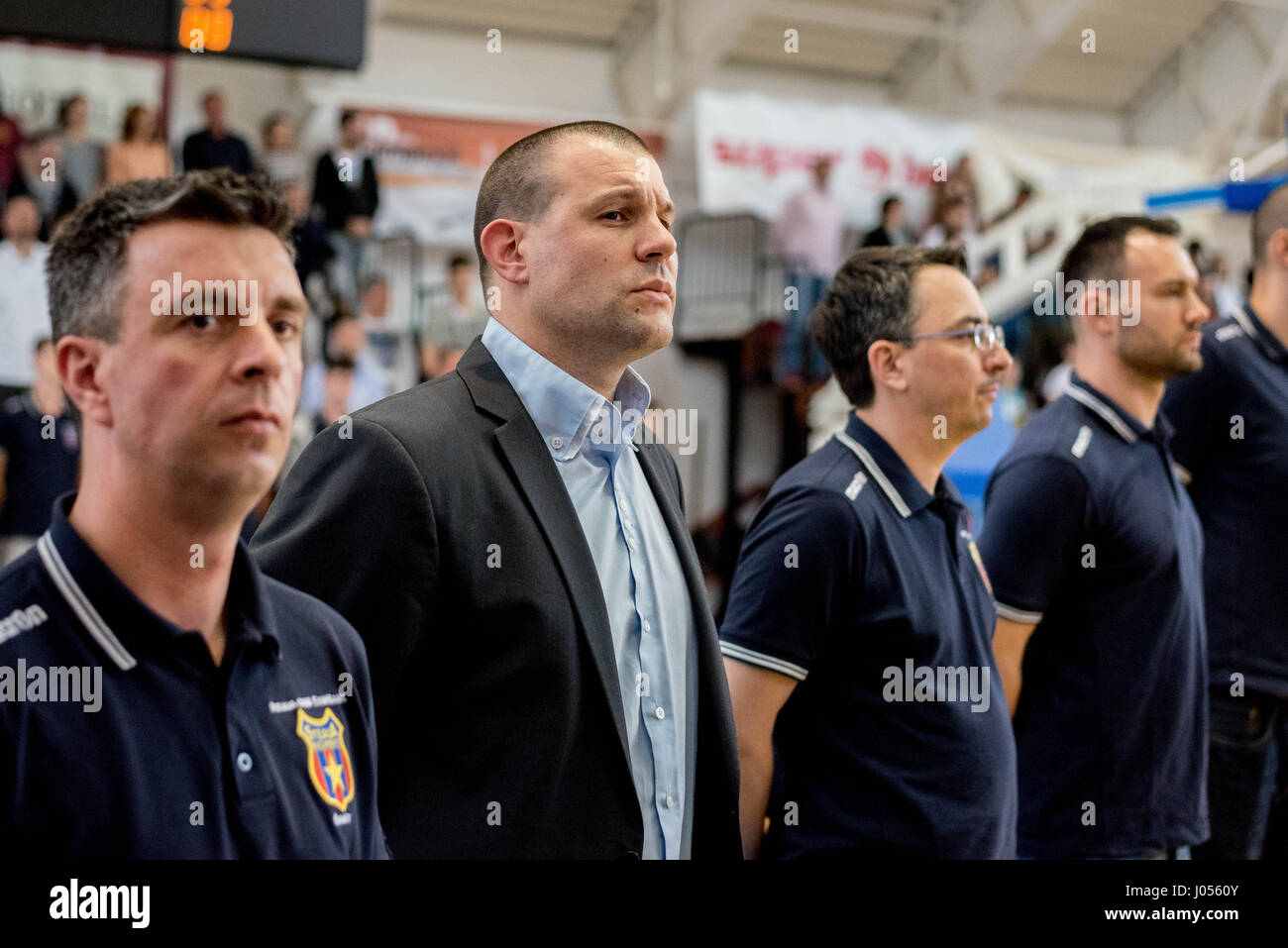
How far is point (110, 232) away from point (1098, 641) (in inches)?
84.7

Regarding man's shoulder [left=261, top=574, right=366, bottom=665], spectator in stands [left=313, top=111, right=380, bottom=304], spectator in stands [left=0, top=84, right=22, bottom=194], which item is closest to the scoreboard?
man's shoulder [left=261, top=574, right=366, bottom=665]

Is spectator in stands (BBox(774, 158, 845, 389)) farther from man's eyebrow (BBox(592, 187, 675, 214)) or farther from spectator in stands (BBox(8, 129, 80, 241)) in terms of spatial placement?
man's eyebrow (BBox(592, 187, 675, 214))

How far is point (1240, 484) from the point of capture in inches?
127

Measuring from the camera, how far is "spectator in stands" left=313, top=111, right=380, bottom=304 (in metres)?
9.51

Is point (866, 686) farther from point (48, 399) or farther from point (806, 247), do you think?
point (806, 247)

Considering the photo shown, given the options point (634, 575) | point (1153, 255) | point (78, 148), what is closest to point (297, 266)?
point (78, 148)

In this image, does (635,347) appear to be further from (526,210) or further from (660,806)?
(660,806)

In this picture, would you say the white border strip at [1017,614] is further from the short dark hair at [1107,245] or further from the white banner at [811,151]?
the white banner at [811,151]

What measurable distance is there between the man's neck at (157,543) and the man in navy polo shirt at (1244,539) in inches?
101

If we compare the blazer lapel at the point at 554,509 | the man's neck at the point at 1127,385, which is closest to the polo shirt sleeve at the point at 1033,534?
the man's neck at the point at 1127,385

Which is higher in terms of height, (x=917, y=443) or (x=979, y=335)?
(x=979, y=335)

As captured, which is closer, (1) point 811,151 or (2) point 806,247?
(2) point 806,247
